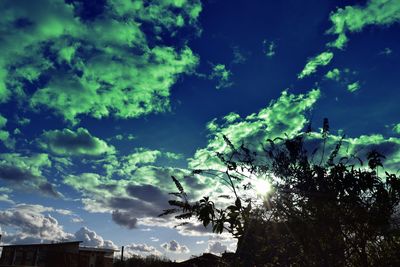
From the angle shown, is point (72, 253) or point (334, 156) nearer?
point (334, 156)

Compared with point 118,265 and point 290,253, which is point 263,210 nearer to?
point 290,253

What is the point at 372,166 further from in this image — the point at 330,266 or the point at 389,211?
the point at 330,266

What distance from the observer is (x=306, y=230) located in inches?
168

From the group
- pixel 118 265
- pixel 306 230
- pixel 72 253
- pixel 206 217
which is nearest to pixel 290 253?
pixel 306 230

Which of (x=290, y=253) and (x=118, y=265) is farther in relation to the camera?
(x=118, y=265)

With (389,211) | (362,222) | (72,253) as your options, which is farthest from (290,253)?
(72,253)

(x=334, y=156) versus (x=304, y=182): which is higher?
(x=334, y=156)

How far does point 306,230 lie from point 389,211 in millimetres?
1068

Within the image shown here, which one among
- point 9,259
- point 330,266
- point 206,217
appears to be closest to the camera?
point 206,217

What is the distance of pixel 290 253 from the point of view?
4855 millimetres

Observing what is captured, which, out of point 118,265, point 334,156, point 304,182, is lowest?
point 118,265

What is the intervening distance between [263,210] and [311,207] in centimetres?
64

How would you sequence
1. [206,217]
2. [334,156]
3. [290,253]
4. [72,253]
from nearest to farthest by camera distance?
[206,217]
[290,253]
[334,156]
[72,253]

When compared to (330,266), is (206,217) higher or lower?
higher
